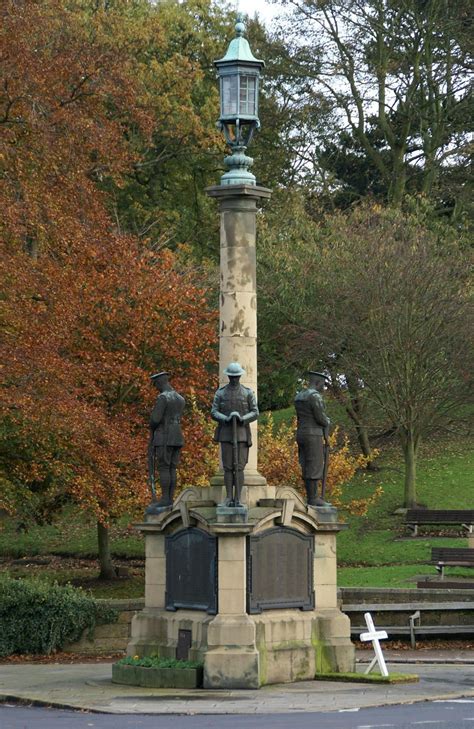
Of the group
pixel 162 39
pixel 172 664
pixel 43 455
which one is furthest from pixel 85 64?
pixel 162 39

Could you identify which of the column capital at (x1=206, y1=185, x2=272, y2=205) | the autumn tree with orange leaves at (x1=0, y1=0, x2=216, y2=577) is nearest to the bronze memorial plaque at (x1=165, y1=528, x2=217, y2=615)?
the column capital at (x1=206, y1=185, x2=272, y2=205)

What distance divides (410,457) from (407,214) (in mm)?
11752

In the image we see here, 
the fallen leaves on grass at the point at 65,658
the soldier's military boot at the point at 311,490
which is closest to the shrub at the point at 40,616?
the fallen leaves on grass at the point at 65,658

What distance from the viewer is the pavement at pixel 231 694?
17578 millimetres

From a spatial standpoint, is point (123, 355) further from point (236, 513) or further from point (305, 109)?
point (305, 109)

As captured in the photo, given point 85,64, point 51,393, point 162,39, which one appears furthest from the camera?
point 162,39

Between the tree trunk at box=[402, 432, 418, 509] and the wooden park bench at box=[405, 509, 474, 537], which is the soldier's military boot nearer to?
the wooden park bench at box=[405, 509, 474, 537]

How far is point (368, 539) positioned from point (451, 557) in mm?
9094

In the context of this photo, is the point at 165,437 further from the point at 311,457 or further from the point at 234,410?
the point at 311,457

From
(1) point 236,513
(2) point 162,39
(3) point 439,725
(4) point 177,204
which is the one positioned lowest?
(3) point 439,725

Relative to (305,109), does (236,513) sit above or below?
below

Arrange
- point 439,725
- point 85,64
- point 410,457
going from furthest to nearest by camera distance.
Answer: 1. point 410,457
2. point 85,64
3. point 439,725

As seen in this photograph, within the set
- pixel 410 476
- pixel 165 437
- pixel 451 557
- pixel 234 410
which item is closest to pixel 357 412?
pixel 410 476

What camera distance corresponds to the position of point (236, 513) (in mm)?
19734
